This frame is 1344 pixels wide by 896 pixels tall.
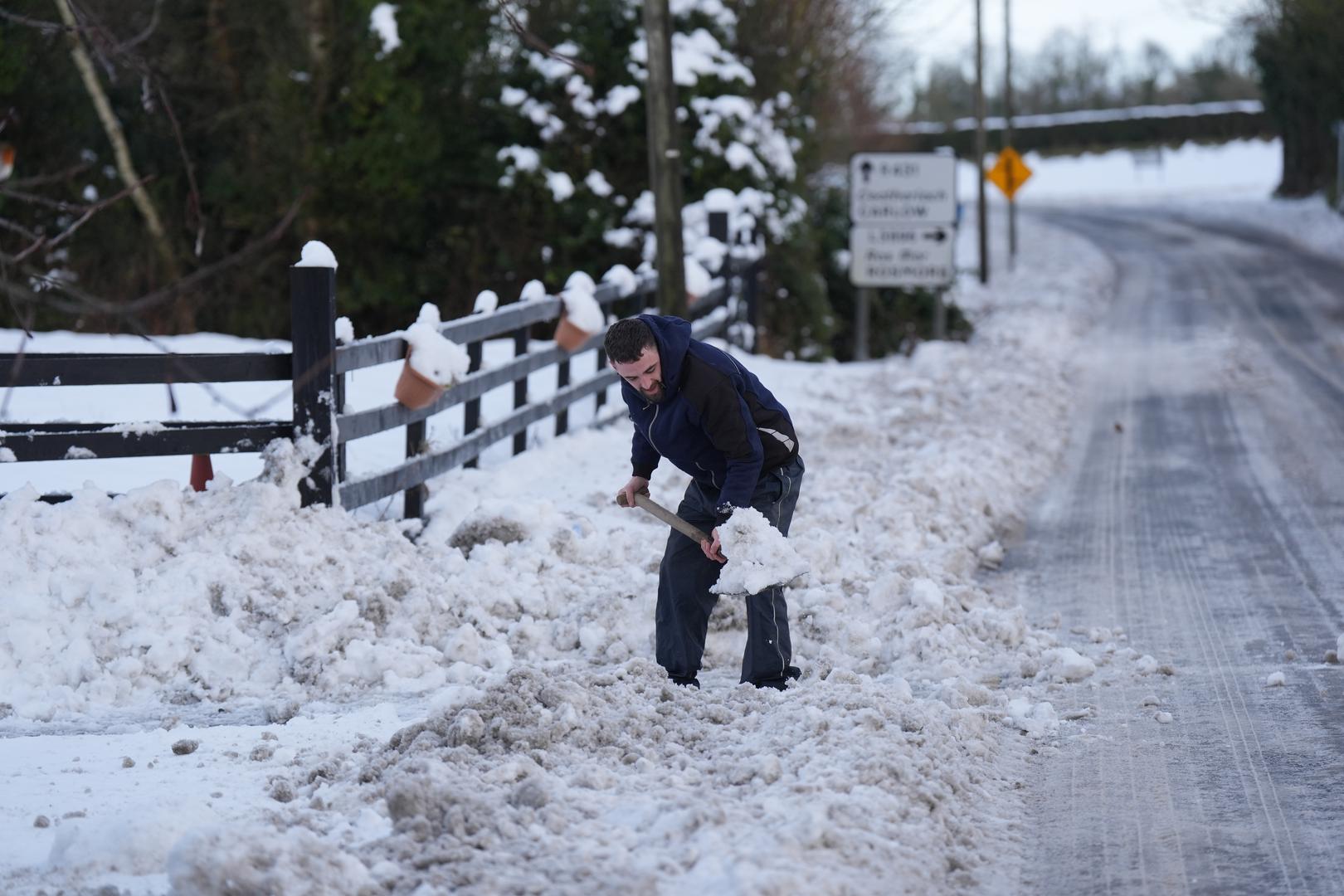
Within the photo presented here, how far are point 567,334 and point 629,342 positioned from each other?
5.09 metres

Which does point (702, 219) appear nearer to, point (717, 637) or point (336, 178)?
point (336, 178)

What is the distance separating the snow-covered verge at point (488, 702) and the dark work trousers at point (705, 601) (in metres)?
0.20

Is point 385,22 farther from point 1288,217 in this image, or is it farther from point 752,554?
point 1288,217

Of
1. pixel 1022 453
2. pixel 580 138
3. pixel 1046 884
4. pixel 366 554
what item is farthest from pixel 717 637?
pixel 580 138

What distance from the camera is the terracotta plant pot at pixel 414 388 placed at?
300 inches

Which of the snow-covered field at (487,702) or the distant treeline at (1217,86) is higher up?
the distant treeline at (1217,86)

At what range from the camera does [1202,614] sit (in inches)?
273

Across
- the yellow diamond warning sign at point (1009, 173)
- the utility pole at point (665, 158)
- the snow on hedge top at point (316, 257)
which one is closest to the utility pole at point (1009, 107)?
the yellow diamond warning sign at point (1009, 173)

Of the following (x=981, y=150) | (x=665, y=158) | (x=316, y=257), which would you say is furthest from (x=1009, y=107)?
(x=316, y=257)

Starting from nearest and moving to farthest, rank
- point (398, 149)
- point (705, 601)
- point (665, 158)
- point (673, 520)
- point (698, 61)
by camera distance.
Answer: point (673, 520)
point (705, 601)
point (665, 158)
point (698, 61)
point (398, 149)

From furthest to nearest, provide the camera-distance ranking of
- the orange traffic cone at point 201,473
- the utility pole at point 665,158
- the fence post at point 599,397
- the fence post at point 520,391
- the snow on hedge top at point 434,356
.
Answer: the utility pole at point 665,158 → the fence post at point 599,397 → the fence post at point 520,391 → the snow on hedge top at point 434,356 → the orange traffic cone at point 201,473

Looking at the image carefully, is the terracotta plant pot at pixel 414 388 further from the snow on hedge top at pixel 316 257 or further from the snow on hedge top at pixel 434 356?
the snow on hedge top at pixel 316 257

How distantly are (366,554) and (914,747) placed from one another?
287 cm

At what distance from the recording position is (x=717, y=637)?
21.2 feet
